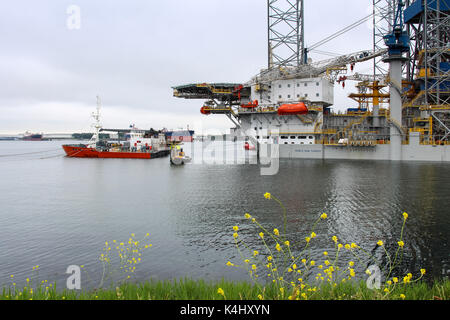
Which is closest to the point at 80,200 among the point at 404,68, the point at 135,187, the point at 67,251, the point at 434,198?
the point at 135,187

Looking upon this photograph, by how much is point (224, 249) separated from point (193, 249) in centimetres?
150

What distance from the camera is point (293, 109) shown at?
61.9 m

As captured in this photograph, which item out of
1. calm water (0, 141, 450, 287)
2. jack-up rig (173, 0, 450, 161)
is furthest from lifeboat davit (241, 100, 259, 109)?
calm water (0, 141, 450, 287)

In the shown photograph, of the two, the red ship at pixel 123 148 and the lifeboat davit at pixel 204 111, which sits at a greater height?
the lifeboat davit at pixel 204 111

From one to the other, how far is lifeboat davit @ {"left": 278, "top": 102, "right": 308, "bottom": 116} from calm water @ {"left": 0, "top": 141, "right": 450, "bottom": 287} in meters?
23.2

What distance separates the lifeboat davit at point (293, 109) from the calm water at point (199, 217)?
23.2 meters

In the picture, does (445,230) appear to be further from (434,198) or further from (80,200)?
(80,200)

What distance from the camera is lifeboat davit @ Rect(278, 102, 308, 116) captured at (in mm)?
61281

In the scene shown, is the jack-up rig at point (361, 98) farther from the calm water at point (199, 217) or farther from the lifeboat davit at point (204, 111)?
the calm water at point (199, 217)

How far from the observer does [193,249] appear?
16438mm

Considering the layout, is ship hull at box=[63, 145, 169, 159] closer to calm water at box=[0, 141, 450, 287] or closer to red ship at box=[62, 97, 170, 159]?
red ship at box=[62, 97, 170, 159]

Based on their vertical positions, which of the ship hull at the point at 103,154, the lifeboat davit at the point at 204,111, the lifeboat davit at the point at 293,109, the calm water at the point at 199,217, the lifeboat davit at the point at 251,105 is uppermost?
the lifeboat davit at the point at 251,105

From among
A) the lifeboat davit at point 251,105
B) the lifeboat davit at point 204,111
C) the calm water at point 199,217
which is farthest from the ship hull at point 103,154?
the calm water at point 199,217

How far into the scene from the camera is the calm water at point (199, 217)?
1499 centimetres
